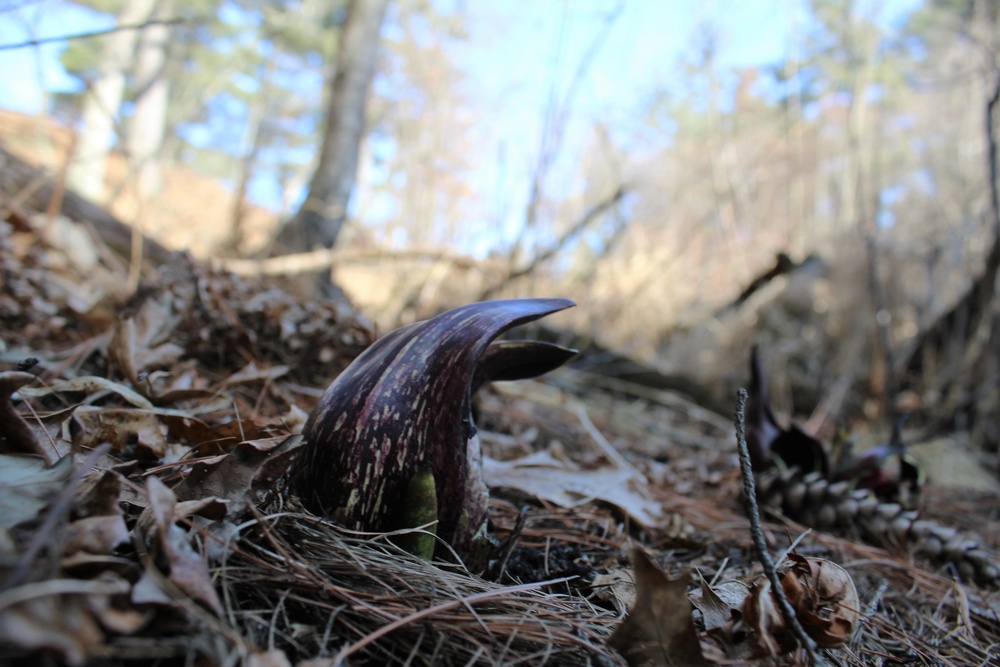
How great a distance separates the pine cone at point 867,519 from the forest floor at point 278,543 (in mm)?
51

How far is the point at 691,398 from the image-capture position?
486 cm

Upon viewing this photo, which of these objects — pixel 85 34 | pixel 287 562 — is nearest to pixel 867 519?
pixel 287 562

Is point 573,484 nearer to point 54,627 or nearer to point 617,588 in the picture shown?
point 617,588

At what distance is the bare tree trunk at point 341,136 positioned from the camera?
501 centimetres

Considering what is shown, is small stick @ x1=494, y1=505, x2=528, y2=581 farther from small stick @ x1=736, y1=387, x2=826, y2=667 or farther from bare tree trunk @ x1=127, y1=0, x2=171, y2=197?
bare tree trunk @ x1=127, y1=0, x2=171, y2=197

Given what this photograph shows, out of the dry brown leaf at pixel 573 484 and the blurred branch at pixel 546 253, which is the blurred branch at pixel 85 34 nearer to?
the dry brown leaf at pixel 573 484

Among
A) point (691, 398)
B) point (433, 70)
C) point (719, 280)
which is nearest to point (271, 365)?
point (691, 398)

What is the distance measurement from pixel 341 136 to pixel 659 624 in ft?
17.6

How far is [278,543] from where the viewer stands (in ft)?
3.09

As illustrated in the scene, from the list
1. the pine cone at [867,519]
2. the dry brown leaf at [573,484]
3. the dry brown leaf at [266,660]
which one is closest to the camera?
the dry brown leaf at [266,660]

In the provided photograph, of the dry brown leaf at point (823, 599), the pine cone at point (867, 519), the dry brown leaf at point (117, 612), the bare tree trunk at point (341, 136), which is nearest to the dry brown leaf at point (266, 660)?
the dry brown leaf at point (117, 612)

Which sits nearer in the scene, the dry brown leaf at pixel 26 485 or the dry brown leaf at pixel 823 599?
the dry brown leaf at pixel 26 485

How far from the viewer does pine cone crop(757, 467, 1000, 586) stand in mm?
1791

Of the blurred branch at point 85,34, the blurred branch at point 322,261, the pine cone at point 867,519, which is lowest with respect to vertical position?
the pine cone at point 867,519
